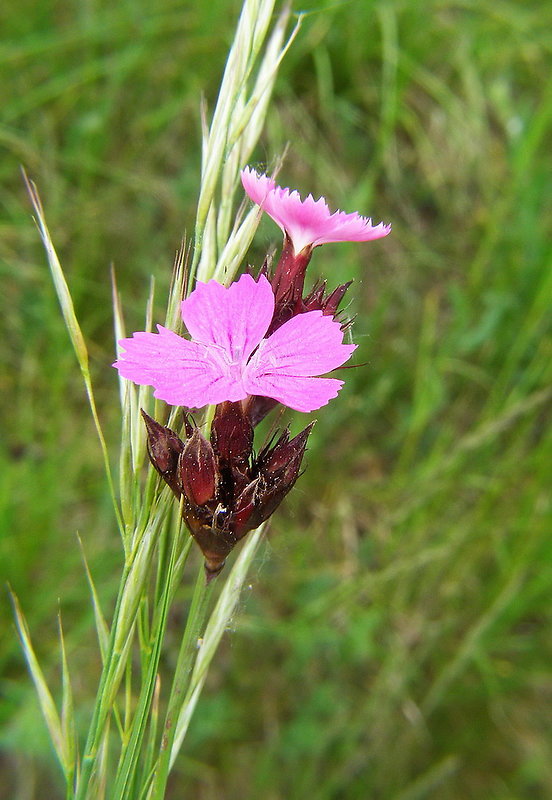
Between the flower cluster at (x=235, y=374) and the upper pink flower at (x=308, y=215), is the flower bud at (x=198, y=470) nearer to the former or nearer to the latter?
the flower cluster at (x=235, y=374)

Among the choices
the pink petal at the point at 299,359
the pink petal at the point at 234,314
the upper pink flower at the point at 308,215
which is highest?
the upper pink flower at the point at 308,215

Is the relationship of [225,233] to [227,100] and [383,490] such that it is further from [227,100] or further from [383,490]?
[383,490]

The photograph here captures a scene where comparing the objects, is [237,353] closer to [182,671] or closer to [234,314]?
[234,314]

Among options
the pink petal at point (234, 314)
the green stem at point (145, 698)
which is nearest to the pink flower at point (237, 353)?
the pink petal at point (234, 314)

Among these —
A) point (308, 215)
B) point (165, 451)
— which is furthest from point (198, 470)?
point (308, 215)

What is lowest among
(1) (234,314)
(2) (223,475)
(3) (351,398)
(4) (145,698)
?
(4) (145,698)

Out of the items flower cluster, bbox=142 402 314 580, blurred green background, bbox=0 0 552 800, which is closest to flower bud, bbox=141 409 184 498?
flower cluster, bbox=142 402 314 580

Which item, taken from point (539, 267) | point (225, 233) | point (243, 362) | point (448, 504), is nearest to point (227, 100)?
point (225, 233)
